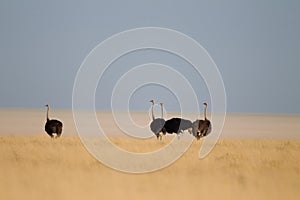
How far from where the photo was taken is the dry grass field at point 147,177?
11477 mm

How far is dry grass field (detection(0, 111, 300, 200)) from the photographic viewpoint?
11.5 m

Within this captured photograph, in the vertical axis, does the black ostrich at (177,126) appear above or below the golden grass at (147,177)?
above

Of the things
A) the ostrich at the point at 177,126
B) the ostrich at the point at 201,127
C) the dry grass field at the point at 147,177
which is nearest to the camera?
the dry grass field at the point at 147,177

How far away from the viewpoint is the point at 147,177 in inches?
537

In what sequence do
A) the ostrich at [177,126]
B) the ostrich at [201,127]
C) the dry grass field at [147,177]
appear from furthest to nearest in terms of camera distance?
the ostrich at [177,126] → the ostrich at [201,127] → the dry grass field at [147,177]

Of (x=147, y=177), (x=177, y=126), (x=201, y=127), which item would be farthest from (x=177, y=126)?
(x=147, y=177)

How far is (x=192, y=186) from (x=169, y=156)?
16.9 feet

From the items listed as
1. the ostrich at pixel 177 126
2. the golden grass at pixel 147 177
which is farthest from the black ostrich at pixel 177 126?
the golden grass at pixel 147 177

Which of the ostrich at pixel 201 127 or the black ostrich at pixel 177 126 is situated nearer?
the ostrich at pixel 201 127

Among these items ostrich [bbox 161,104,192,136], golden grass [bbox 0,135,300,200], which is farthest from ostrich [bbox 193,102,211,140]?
golden grass [bbox 0,135,300,200]

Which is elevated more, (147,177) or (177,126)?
(177,126)

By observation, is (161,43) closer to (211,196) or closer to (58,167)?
(58,167)

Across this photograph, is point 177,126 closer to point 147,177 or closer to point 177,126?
point 177,126

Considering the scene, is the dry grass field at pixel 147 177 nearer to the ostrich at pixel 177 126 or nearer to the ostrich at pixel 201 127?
the ostrich at pixel 201 127
